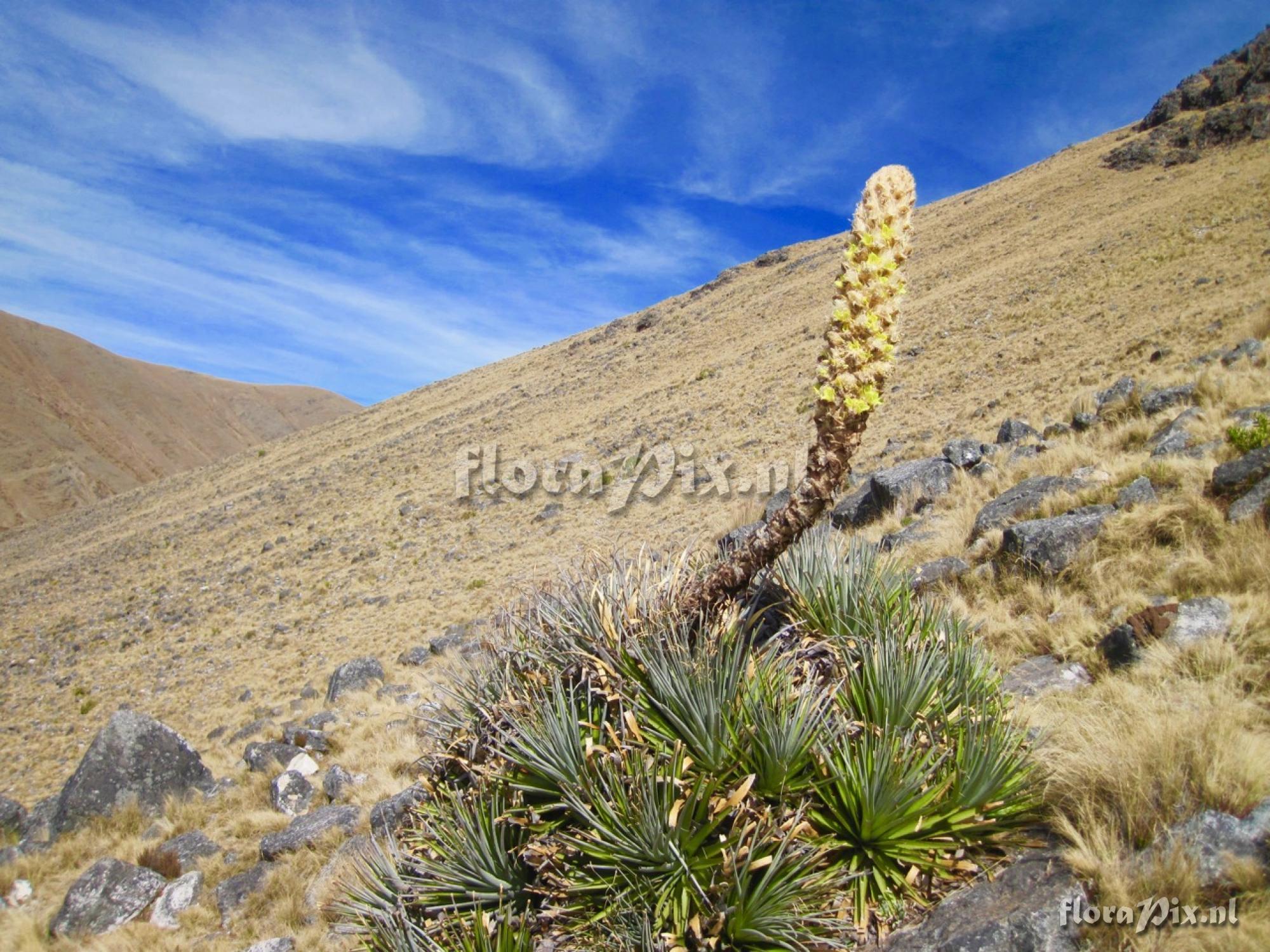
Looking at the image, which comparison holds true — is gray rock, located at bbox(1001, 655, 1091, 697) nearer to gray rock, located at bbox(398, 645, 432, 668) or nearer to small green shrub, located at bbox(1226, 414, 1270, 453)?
small green shrub, located at bbox(1226, 414, 1270, 453)

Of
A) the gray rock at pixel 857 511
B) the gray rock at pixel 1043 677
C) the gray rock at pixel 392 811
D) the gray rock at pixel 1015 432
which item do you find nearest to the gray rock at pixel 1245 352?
the gray rock at pixel 1015 432

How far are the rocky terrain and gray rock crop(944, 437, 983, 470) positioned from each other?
0.05m

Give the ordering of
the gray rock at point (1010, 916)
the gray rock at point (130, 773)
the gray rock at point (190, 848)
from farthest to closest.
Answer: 1. the gray rock at point (130, 773)
2. the gray rock at point (190, 848)
3. the gray rock at point (1010, 916)

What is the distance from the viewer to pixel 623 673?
355 cm

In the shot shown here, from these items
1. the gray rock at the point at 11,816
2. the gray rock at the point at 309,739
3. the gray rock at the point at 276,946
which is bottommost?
the gray rock at the point at 11,816

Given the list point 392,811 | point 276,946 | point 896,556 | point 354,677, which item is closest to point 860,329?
point 896,556

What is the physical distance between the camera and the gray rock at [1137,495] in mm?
5594

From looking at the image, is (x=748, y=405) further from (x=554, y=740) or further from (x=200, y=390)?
(x=200, y=390)

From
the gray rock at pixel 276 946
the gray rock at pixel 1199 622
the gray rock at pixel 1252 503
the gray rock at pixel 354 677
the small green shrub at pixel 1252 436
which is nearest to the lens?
the gray rock at pixel 1199 622

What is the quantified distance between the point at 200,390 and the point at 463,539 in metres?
149

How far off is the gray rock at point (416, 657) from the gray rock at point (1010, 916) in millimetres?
9934

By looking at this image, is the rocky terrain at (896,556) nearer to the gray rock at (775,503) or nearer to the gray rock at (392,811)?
the gray rock at (392,811)


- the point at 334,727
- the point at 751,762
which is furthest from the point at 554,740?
the point at 334,727

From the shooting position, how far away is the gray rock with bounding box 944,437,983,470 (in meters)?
9.52
